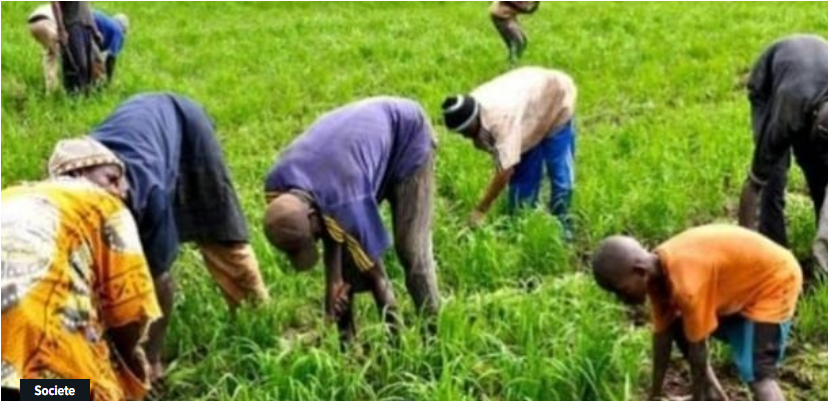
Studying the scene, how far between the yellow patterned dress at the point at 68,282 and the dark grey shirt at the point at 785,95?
9.88ft

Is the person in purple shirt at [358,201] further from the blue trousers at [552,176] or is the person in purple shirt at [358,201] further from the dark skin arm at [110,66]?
the dark skin arm at [110,66]

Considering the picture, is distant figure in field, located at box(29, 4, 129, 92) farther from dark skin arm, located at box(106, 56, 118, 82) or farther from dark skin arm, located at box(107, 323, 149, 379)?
dark skin arm, located at box(107, 323, 149, 379)

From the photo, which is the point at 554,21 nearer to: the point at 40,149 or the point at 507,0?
the point at 507,0

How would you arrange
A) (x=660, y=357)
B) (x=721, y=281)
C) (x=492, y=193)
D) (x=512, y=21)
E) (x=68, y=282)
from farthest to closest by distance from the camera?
(x=512, y=21), (x=492, y=193), (x=660, y=357), (x=721, y=281), (x=68, y=282)

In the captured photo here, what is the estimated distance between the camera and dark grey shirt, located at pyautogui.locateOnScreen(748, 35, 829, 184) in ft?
18.9

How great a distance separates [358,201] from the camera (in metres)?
4.86

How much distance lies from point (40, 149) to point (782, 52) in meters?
5.38

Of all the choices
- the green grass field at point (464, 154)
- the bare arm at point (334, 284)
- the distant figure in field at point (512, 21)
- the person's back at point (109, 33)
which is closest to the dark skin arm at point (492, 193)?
the green grass field at point (464, 154)

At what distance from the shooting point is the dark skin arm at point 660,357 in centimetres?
470

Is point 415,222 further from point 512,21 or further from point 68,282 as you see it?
point 512,21

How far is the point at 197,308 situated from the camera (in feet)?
19.1

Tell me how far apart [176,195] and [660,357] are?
2.20 metres

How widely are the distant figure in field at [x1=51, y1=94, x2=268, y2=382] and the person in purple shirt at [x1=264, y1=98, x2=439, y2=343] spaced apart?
448 mm

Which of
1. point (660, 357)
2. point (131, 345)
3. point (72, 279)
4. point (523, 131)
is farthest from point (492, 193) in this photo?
point (72, 279)
